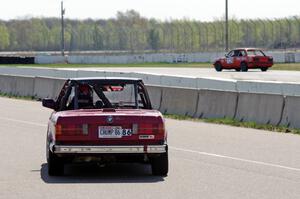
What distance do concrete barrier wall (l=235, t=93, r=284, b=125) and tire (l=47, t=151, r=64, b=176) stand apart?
30.1ft

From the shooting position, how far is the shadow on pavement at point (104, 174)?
11.9 meters

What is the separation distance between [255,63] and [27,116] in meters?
30.0

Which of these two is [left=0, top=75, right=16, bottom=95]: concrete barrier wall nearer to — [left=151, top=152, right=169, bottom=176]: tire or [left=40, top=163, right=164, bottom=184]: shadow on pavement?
[left=40, top=163, right=164, bottom=184]: shadow on pavement

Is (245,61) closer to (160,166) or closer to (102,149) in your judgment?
(160,166)

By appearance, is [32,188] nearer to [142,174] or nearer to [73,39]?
[142,174]

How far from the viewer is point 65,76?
38844 millimetres

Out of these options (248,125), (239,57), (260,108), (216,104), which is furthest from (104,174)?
(239,57)

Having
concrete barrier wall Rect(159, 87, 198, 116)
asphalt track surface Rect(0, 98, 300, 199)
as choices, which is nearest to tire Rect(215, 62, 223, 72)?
concrete barrier wall Rect(159, 87, 198, 116)

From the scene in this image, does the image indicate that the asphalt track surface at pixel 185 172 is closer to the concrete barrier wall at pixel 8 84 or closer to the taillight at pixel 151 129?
the taillight at pixel 151 129

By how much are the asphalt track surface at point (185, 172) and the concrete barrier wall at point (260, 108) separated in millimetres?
1189

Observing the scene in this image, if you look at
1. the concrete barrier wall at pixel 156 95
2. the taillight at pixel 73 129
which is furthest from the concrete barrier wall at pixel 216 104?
the taillight at pixel 73 129

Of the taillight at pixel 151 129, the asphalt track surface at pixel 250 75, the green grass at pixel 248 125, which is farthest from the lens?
the asphalt track surface at pixel 250 75

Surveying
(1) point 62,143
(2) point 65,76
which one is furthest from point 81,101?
(2) point 65,76

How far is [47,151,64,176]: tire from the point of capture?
1197 cm
